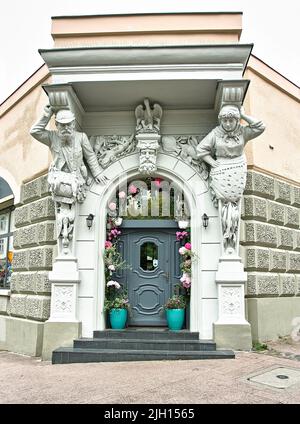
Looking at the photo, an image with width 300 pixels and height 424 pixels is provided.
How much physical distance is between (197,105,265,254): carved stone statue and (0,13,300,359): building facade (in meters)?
0.03

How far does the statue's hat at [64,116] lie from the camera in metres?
6.31

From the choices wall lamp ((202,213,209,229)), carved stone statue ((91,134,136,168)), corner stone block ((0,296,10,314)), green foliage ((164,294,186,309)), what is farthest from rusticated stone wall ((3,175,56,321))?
wall lamp ((202,213,209,229))

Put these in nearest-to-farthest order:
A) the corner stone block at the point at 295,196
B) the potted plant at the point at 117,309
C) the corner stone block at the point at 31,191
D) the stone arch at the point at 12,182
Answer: the potted plant at the point at 117,309, the corner stone block at the point at 31,191, the corner stone block at the point at 295,196, the stone arch at the point at 12,182

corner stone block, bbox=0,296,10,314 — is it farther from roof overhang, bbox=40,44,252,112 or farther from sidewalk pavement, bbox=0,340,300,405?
roof overhang, bbox=40,44,252,112

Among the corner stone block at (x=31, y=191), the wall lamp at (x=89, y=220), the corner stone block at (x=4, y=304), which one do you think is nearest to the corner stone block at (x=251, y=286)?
the wall lamp at (x=89, y=220)

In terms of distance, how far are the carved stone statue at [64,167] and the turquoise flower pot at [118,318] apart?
1433mm

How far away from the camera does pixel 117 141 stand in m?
7.16

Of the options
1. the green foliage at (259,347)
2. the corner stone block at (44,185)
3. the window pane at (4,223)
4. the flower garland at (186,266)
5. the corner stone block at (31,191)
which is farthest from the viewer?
the window pane at (4,223)

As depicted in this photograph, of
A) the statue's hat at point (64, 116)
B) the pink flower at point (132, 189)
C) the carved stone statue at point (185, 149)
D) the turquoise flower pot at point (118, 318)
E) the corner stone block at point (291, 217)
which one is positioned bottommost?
the turquoise flower pot at point (118, 318)

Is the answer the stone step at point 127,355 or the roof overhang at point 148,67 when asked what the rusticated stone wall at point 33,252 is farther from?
the roof overhang at point 148,67

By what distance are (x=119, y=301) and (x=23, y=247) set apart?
2.62 m

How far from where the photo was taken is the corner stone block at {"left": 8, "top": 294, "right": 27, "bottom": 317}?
721 centimetres

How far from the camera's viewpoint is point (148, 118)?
→ 695 cm
